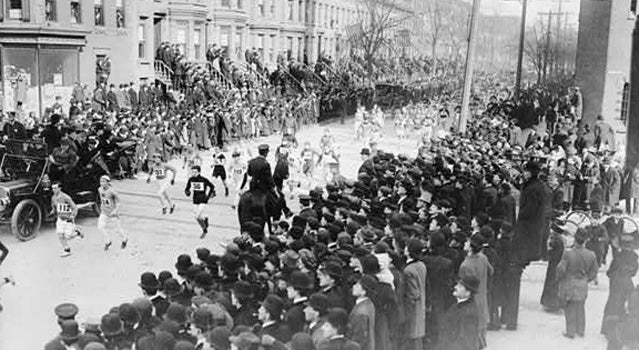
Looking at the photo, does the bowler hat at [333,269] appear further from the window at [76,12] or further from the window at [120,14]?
the window at [120,14]

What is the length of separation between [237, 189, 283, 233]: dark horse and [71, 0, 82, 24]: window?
57.6 feet

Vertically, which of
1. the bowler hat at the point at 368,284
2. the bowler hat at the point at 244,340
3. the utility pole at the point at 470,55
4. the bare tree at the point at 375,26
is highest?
the bare tree at the point at 375,26

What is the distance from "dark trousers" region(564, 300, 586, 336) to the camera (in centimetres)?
1016

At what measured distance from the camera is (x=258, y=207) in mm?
13891

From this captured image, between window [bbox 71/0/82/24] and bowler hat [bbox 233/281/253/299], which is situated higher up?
window [bbox 71/0/82/24]

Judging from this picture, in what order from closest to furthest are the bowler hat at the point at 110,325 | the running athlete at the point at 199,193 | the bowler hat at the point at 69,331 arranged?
1. the bowler hat at the point at 69,331
2. the bowler hat at the point at 110,325
3. the running athlete at the point at 199,193

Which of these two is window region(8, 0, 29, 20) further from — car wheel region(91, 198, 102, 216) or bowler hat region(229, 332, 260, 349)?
bowler hat region(229, 332, 260, 349)

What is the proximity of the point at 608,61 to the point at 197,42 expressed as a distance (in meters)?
20.6

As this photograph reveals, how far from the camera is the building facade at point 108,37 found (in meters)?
25.3

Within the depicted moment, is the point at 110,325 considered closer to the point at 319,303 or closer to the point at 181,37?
the point at 319,303

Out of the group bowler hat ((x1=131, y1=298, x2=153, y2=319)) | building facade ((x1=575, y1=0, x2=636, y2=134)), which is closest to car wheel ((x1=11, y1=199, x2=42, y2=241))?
bowler hat ((x1=131, y1=298, x2=153, y2=319))

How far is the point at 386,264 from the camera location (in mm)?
8516

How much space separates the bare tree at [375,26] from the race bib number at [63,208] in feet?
120

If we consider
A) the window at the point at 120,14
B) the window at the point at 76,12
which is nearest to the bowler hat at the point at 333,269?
the window at the point at 76,12
